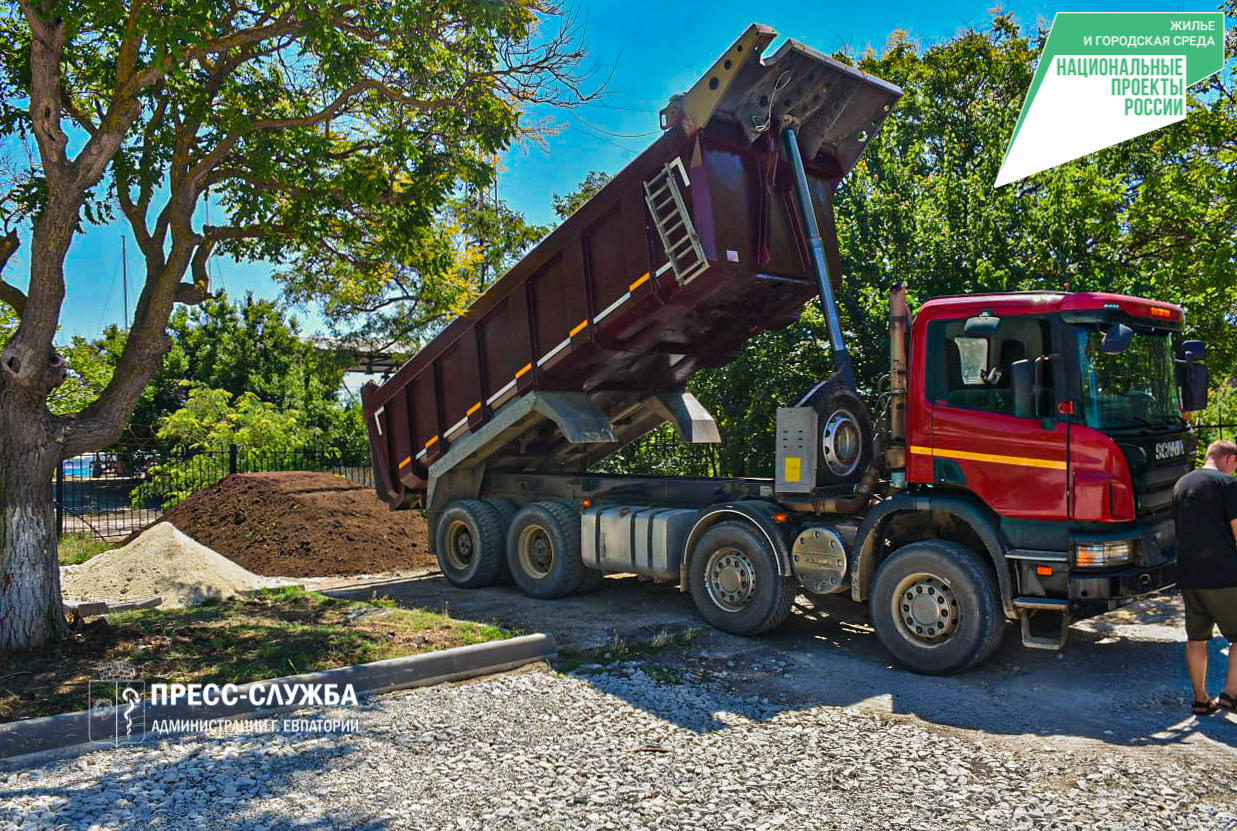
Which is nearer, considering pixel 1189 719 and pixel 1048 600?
pixel 1189 719

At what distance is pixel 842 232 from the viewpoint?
13.5 metres

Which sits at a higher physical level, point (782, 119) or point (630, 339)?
point (782, 119)

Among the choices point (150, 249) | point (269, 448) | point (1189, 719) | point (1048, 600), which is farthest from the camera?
point (269, 448)

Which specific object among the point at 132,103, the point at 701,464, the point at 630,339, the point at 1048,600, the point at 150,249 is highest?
the point at 132,103

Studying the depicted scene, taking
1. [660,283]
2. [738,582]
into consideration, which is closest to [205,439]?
[660,283]

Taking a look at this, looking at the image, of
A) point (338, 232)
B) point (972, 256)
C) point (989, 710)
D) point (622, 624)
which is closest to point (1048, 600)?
point (989, 710)

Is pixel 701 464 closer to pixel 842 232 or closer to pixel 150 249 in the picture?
pixel 842 232

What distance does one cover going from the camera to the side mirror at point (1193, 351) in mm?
7481

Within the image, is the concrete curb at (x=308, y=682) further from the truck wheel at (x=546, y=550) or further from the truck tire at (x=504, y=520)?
the truck tire at (x=504, y=520)

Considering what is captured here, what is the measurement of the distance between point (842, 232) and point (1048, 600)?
787 cm

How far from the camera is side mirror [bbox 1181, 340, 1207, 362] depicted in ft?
24.5

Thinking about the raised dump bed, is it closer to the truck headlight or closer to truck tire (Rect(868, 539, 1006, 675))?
truck tire (Rect(868, 539, 1006, 675))

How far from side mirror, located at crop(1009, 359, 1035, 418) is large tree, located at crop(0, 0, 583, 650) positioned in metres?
4.97

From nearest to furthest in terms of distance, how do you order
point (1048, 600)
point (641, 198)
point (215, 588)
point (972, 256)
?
point (1048, 600), point (641, 198), point (215, 588), point (972, 256)
